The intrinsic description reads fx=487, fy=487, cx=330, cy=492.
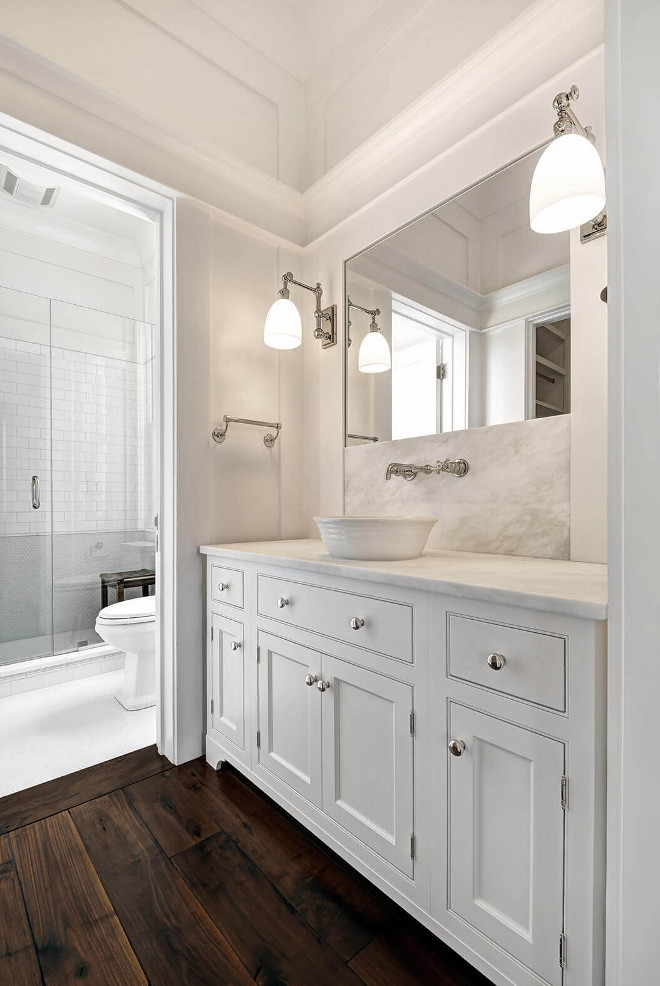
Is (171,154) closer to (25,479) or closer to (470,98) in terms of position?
(470,98)

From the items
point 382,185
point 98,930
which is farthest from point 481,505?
point 98,930

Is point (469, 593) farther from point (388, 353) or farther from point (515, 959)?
point (388, 353)

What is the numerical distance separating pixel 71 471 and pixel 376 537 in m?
2.29

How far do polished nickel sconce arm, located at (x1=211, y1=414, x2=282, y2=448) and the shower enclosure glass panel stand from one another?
1071 millimetres

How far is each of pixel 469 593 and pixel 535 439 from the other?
72 centimetres

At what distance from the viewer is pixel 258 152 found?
7.14 feet

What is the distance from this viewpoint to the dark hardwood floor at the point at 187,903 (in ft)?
3.45

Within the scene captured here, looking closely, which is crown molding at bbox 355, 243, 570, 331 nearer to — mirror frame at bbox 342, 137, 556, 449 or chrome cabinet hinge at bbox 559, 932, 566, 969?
mirror frame at bbox 342, 137, 556, 449

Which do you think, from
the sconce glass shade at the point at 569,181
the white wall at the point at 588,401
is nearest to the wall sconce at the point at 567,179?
the sconce glass shade at the point at 569,181

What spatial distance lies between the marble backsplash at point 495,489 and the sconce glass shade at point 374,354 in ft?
1.08

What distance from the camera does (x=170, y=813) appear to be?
1582 millimetres

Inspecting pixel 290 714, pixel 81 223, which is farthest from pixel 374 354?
pixel 81 223

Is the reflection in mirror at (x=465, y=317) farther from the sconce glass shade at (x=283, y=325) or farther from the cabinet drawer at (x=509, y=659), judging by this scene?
the cabinet drawer at (x=509, y=659)

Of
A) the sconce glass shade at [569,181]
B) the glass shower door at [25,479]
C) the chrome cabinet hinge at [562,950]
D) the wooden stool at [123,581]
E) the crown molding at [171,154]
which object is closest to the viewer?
the chrome cabinet hinge at [562,950]
